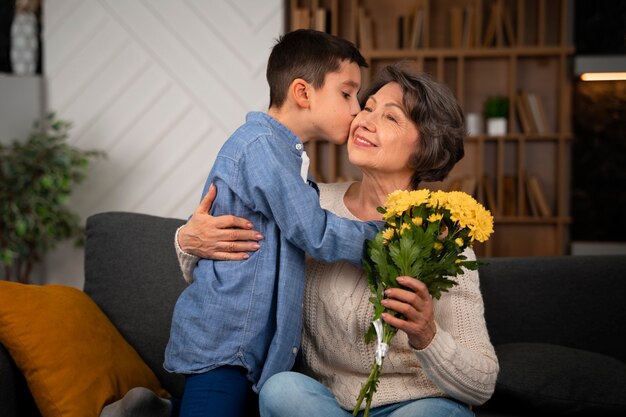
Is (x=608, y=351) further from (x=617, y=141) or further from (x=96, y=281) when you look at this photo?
(x=617, y=141)

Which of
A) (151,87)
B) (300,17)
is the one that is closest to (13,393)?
(151,87)

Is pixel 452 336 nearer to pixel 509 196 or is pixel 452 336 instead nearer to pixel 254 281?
pixel 254 281

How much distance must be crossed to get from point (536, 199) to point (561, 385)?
326 centimetres

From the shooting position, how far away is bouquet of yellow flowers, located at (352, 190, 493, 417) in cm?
145

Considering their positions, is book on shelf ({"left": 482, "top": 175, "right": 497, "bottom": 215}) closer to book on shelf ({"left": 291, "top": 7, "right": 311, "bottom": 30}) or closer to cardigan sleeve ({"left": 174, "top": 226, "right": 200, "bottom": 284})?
book on shelf ({"left": 291, "top": 7, "right": 311, "bottom": 30})

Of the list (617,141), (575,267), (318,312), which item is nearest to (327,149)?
(617,141)

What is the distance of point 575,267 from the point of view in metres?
2.41

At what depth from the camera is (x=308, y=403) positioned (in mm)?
1623

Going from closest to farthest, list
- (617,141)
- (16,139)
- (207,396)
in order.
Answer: (207,396) → (16,139) → (617,141)

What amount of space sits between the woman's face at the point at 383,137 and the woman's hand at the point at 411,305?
1.67ft

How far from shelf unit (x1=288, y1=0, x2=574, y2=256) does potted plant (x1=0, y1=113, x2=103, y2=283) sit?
1.76m

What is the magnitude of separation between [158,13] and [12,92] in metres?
1.13

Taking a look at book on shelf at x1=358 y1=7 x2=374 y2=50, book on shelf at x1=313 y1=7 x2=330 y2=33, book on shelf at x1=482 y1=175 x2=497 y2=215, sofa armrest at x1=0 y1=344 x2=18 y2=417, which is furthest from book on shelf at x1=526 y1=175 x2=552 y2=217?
sofa armrest at x1=0 y1=344 x2=18 y2=417

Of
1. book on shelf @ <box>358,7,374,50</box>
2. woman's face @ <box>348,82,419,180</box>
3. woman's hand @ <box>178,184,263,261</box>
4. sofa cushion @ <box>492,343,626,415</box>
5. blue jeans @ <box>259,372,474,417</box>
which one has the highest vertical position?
book on shelf @ <box>358,7,374,50</box>
